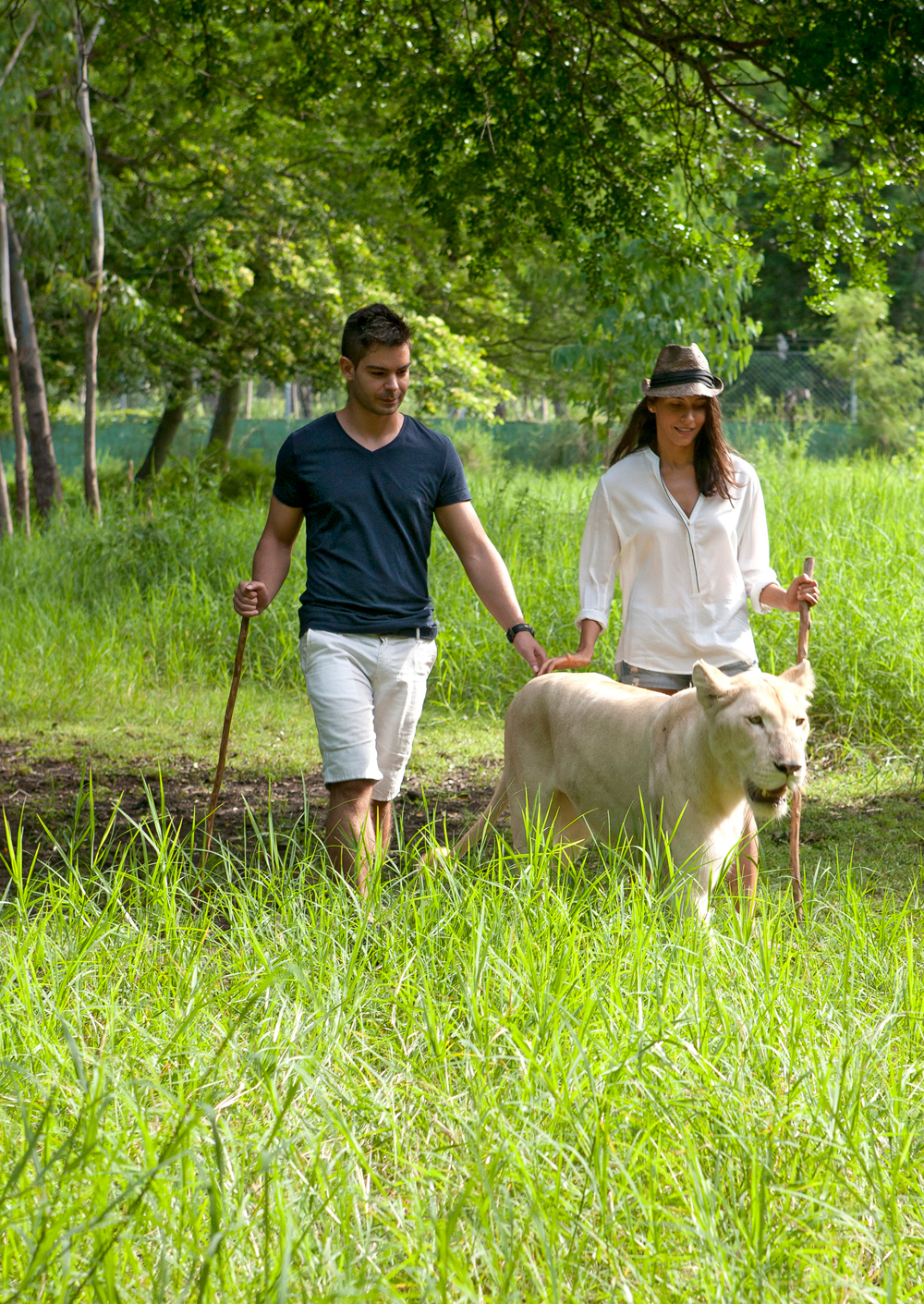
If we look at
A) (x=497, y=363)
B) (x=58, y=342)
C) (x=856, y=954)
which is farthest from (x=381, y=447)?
(x=497, y=363)

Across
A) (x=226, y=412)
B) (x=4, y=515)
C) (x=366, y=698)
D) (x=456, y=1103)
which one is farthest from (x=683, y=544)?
(x=226, y=412)

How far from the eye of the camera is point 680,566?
183 inches

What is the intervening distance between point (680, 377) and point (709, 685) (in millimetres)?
1373

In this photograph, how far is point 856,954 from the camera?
3.64 metres

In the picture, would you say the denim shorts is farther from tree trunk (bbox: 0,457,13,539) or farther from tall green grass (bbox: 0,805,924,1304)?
tree trunk (bbox: 0,457,13,539)

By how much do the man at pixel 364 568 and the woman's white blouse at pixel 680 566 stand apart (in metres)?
0.47

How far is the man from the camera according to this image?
4387mm

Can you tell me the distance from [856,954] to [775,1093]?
951 millimetres

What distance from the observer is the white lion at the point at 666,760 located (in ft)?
11.9

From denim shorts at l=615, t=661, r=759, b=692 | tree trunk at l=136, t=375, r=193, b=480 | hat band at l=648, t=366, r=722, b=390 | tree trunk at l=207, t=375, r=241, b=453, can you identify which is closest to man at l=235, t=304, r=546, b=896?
denim shorts at l=615, t=661, r=759, b=692

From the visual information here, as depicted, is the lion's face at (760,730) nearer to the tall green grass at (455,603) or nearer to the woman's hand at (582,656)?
the woman's hand at (582,656)

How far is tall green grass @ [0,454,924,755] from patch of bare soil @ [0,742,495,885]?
55.4 inches

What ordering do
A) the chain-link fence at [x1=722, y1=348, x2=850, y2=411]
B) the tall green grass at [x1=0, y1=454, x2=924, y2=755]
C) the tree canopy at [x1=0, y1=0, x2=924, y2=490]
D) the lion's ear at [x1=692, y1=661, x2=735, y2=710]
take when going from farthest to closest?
the chain-link fence at [x1=722, y1=348, x2=850, y2=411] < the tall green grass at [x1=0, y1=454, x2=924, y2=755] < the tree canopy at [x1=0, y1=0, x2=924, y2=490] < the lion's ear at [x1=692, y1=661, x2=735, y2=710]

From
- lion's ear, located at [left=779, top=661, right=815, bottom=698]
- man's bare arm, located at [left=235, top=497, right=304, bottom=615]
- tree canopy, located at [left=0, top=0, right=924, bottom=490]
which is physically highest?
tree canopy, located at [left=0, top=0, right=924, bottom=490]
